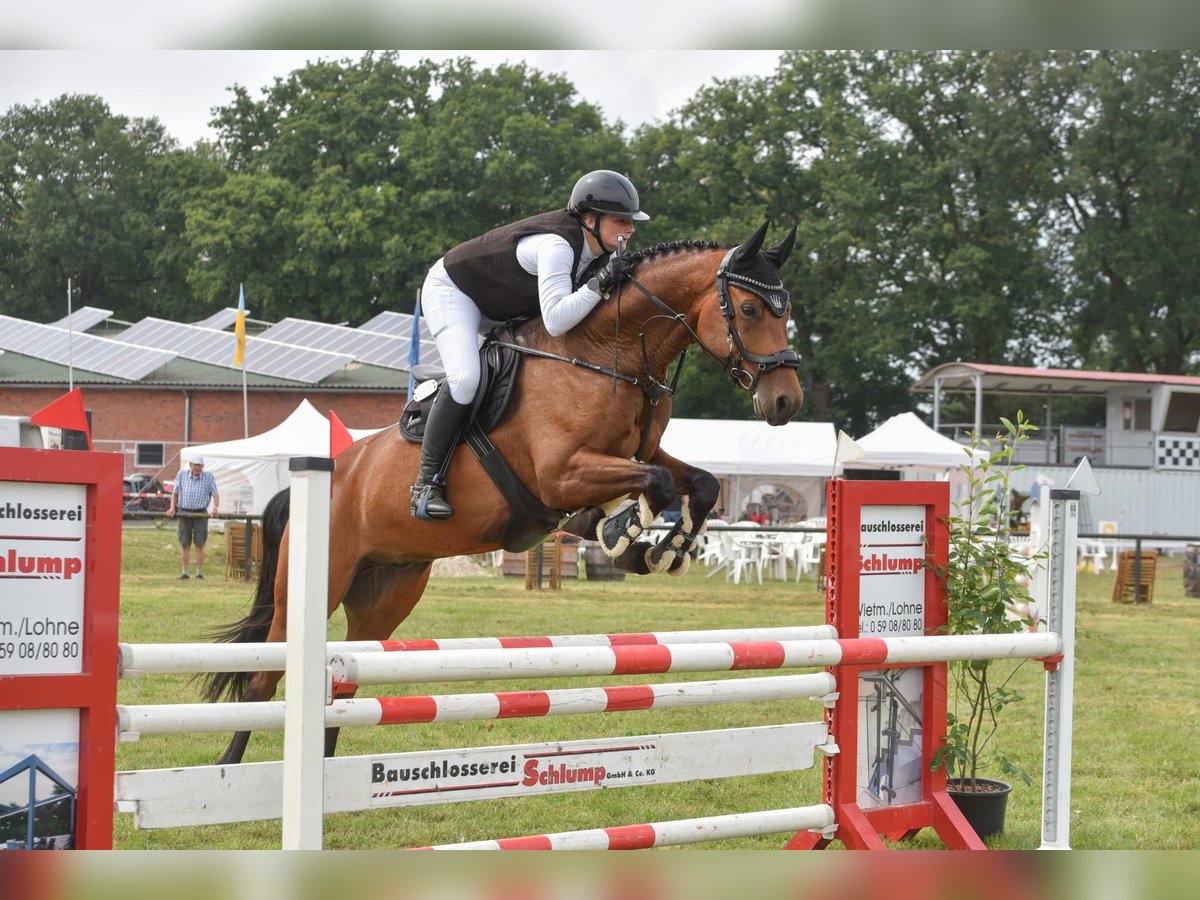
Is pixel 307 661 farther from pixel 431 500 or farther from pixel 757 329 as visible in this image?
pixel 757 329

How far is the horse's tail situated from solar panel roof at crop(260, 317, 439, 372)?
25.2m

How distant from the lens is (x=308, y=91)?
4009cm

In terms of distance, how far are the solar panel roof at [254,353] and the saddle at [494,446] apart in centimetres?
2552

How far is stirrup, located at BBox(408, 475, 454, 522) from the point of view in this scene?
13.6 ft

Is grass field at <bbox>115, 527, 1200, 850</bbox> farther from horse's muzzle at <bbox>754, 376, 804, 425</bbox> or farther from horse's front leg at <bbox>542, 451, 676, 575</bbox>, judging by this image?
horse's muzzle at <bbox>754, 376, 804, 425</bbox>

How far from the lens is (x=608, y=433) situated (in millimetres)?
4047

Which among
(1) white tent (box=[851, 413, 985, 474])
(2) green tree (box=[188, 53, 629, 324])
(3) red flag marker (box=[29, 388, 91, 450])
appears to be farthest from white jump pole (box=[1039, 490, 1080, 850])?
(2) green tree (box=[188, 53, 629, 324])

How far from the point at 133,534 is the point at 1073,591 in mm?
17896

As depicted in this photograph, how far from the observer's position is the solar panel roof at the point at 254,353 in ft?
98.3

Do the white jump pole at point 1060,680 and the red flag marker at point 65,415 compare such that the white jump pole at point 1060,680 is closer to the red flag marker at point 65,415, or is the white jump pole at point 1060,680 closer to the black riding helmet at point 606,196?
the black riding helmet at point 606,196

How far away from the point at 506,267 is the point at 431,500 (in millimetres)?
825

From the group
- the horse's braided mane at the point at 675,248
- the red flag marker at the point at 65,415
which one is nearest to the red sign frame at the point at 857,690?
the horse's braided mane at the point at 675,248

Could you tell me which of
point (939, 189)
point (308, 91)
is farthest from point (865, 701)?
point (308, 91)

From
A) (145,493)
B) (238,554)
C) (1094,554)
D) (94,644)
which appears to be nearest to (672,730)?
(94,644)
